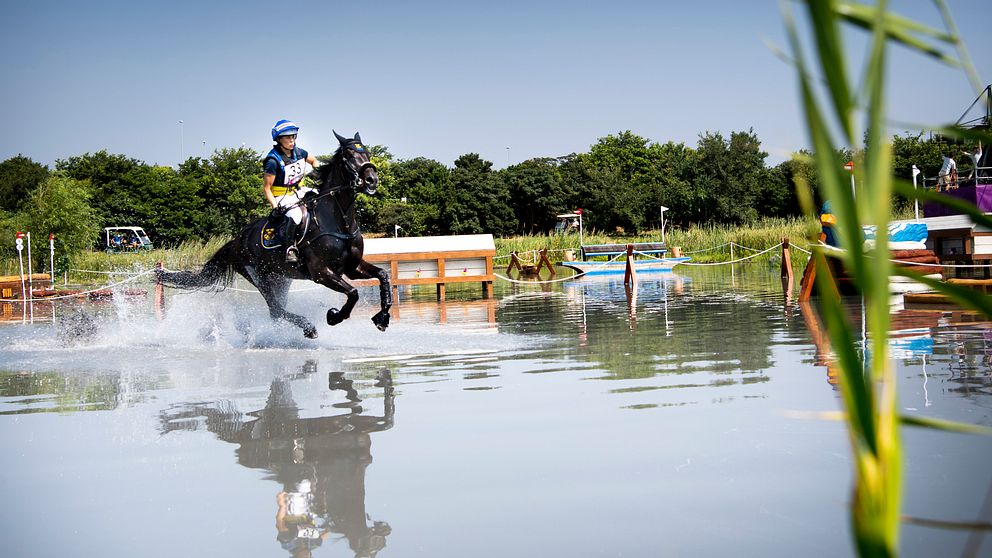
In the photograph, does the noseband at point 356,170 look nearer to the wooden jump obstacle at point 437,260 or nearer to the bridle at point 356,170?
the bridle at point 356,170

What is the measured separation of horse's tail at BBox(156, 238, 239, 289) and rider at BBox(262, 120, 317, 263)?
57.0 inches

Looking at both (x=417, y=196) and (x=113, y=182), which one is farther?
(x=417, y=196)

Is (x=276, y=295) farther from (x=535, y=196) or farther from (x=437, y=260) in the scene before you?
(x=535, y=196)

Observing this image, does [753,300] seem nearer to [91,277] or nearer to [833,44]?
[833,44]

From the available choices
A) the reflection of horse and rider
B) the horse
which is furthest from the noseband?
the reflection of horse and rider

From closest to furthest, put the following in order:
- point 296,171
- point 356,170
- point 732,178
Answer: point 356,170 → point 296,171 → point 732,178

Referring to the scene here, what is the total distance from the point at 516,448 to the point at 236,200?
54806 millimetres

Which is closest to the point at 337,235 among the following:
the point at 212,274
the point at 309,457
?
the point at 212,274

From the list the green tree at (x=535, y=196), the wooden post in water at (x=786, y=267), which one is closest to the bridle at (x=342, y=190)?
the wooden post in water at (x=786, y=267)

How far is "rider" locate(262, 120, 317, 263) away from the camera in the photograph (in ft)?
33.7

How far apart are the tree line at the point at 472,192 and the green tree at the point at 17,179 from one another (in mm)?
75

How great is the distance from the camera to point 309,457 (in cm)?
472

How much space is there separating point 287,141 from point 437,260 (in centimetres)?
983

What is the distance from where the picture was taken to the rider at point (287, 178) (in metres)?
10.3
